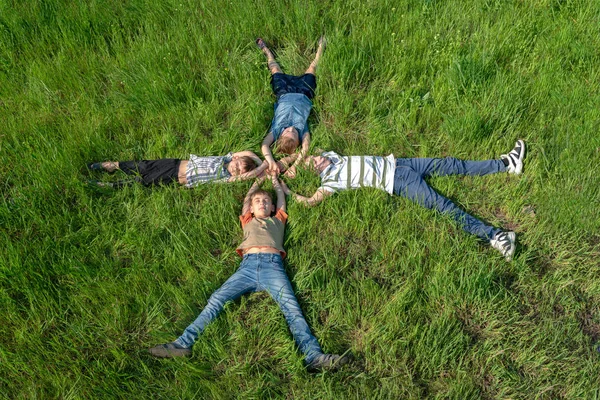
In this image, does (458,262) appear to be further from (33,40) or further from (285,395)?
(33,40)

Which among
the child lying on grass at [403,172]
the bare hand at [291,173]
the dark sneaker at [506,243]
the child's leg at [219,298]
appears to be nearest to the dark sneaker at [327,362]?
the child's leg at [219,298]

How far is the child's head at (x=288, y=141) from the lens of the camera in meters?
4.44

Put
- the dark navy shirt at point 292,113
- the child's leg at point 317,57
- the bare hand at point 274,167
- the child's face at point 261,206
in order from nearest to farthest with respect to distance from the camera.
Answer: the child's face at point 261,206
the bare hand at point 274,167
the dark navy shirt at point 292,113
the child's leg at point 317,57

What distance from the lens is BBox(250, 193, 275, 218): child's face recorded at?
3916 mm

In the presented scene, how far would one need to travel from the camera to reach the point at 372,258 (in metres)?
3.66

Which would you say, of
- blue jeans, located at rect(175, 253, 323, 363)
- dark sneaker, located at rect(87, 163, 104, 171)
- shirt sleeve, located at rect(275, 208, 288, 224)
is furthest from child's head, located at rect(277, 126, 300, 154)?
dark sneaker, located at rect(87, 163, 104, 171)

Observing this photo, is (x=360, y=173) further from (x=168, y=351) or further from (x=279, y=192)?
(x=168, y=351)

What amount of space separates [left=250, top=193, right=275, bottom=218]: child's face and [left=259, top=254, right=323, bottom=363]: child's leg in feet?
1.46

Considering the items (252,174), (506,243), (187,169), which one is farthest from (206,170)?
(506,243)

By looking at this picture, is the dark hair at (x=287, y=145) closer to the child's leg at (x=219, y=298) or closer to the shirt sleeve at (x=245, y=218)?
the shirt sleeve at (x=245, y=218)

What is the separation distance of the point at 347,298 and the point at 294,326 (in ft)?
1.49

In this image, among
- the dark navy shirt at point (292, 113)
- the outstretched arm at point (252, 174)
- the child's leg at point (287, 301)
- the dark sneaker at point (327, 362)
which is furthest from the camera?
the dark navy shirt at point (292, 113)

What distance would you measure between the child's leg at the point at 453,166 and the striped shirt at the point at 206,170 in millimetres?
1685

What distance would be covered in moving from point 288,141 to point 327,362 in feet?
7.30
